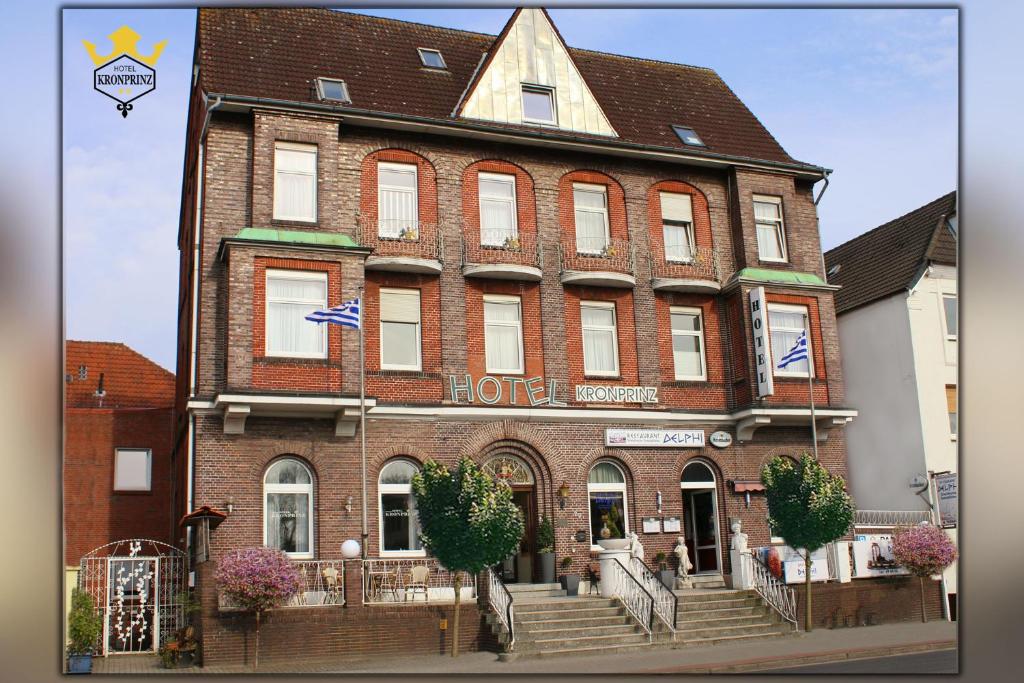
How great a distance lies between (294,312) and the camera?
66.9 ft

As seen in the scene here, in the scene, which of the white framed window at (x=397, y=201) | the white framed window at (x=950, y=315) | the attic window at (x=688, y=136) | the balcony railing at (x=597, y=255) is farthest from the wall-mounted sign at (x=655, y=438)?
the attic window at (x=688, y=136)

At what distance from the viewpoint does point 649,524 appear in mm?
22516

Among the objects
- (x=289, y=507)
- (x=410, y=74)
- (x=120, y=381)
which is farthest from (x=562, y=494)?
(x=120, y=381)

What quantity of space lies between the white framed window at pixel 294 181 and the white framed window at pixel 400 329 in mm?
2201

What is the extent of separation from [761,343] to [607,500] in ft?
15.6

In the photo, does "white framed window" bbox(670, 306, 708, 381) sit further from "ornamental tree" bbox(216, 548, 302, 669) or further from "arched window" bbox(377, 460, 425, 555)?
"ornamental tree" bbox(216, 548, 302, 669)

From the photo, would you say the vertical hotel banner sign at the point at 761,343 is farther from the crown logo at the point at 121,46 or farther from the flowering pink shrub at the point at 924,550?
the crown logo at the point at 121,46

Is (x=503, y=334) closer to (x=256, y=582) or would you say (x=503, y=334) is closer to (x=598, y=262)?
(x=598, y=262)

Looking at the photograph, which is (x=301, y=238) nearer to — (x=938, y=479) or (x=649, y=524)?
(x=649, y=524)

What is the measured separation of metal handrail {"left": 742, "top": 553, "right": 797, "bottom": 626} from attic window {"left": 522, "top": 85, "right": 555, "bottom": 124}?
10018mm

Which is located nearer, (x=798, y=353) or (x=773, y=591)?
(x=773, y=591)

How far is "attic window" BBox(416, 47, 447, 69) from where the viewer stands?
24750 mm
